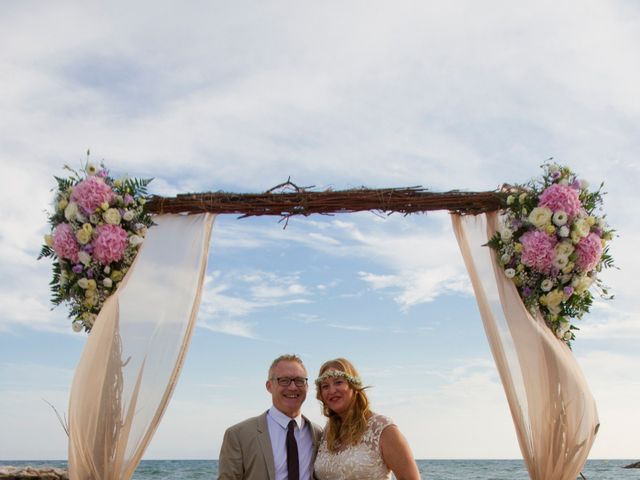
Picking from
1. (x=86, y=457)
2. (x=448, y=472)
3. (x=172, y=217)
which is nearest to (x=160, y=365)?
(x=86, y=457)

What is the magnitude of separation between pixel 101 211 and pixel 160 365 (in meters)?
1.06

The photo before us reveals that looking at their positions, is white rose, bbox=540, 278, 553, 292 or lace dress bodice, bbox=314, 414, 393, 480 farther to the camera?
white rose, bbox=540, 278, 553, 292

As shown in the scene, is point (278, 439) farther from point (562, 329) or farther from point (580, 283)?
point (580, 283)

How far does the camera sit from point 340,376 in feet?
13.9

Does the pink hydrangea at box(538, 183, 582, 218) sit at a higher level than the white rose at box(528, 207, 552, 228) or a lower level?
higher

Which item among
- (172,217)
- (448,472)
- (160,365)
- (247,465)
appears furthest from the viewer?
(448,472)

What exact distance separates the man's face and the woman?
0.16 m

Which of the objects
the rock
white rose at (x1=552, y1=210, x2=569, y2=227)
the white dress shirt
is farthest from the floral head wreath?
the rock

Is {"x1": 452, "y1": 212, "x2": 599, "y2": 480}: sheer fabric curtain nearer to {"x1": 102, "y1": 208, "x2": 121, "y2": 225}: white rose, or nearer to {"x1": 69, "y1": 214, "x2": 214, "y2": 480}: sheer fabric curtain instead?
{"x1": 69, "y1": 214, "x2": 214, "y2": 480}: sheer fabric curtain

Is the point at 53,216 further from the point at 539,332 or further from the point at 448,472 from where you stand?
the point at 448,472

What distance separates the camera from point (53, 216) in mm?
4883

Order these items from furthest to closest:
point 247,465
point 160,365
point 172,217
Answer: point 172,217
point 160,365
point 247,465

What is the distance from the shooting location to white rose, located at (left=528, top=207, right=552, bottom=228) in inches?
186

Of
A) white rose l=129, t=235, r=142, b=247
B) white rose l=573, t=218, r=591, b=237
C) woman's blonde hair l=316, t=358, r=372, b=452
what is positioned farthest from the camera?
white rose l=129, t=235, r=142, b=247
